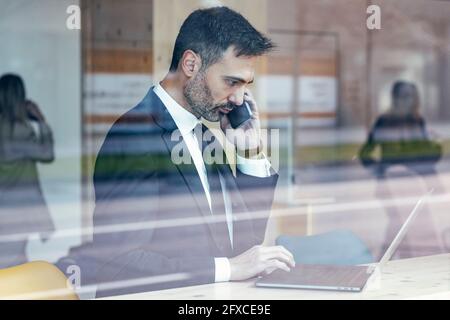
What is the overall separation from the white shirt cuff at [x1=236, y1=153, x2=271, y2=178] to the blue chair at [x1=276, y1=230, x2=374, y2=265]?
9.4 inches

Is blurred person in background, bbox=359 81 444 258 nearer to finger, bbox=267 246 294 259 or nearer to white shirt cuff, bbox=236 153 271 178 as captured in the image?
white shirt cuff, bbox=236 153 271 178

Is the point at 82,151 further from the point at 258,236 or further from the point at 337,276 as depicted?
the point at 337,276

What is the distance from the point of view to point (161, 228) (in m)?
3.15

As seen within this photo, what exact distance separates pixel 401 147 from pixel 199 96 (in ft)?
17.5

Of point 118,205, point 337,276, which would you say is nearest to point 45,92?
point 118,205

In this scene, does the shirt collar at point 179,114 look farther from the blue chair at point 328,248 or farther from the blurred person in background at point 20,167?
the blurred person in background at point 20,167

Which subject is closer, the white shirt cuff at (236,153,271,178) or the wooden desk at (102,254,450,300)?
the wooden desk at (102,254,450,300)

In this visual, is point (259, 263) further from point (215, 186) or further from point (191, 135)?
point (191, 135)

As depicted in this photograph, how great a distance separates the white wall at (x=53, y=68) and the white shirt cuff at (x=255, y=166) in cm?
367

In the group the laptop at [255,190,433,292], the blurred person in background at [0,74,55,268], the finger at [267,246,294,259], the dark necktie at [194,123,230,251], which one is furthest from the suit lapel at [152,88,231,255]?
the blurred person in background at [0,74,55,268]

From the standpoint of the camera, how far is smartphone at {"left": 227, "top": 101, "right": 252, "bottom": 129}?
126 inches

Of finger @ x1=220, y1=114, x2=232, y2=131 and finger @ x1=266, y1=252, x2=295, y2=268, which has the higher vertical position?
finger @ x1=220, y1=114, x2=232, y2=131

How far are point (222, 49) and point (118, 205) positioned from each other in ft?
2.29

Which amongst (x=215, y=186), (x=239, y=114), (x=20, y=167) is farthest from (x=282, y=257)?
(x=20, y=167)
